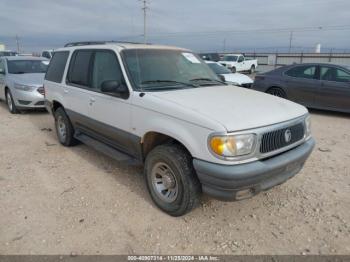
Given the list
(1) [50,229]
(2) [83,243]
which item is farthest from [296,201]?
(1) [50,229]

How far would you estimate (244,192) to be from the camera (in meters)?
2.84

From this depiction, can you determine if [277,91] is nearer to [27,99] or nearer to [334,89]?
[334,89]

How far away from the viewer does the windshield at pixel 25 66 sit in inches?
360

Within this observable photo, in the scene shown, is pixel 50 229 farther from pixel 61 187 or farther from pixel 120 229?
pixel 61 187

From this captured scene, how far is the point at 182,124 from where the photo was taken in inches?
116

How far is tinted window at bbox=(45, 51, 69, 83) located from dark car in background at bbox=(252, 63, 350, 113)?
652 centimetres

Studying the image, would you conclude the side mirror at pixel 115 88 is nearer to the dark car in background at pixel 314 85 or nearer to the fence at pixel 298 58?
the dark car in background at pixel 314 85

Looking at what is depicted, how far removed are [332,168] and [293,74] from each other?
5.13m

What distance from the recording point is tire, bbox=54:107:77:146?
5430 millimetres

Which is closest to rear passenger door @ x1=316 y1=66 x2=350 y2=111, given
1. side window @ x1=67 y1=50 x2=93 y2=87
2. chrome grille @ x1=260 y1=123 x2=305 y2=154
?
chrome grille @ x1=260 y1=123 x2=305 y2=154

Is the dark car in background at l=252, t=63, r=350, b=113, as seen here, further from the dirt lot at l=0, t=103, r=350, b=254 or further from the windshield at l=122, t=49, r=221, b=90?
the windshield at l=122, t=49, r=221, b=90

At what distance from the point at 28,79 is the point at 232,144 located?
7734mm

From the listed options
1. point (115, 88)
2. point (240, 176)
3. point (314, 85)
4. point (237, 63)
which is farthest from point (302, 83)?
point (237, 63)

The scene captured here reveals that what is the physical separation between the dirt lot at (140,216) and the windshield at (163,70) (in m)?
1.49
